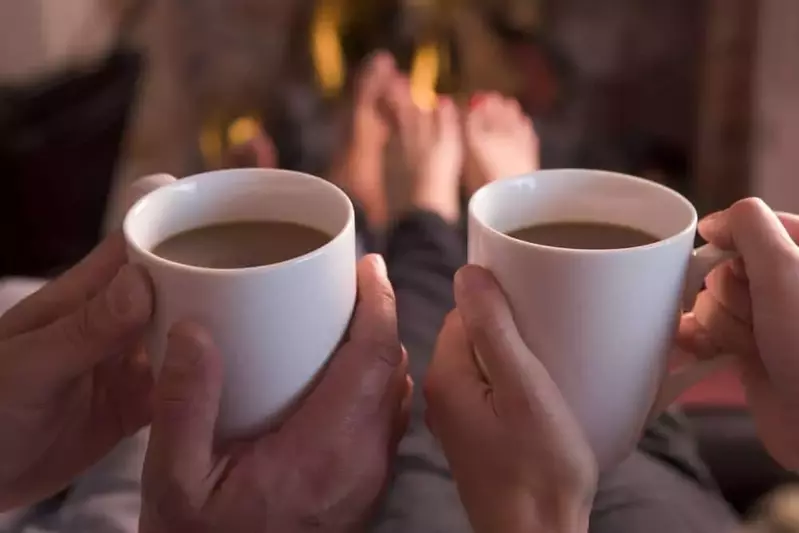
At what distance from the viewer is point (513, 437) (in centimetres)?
53

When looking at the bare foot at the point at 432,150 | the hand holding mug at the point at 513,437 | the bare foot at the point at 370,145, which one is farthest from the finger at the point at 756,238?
the bare foot at the point at 370,145

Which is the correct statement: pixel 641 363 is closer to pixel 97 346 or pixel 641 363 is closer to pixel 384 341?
pixel 384 341

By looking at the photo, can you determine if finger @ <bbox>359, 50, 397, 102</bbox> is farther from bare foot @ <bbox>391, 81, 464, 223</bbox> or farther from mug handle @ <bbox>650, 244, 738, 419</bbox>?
mug handle @ <bbox>650, 244, 738, 419</bbox>

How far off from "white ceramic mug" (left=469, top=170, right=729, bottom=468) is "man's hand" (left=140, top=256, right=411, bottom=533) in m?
0.08

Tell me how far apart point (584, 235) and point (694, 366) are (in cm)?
11

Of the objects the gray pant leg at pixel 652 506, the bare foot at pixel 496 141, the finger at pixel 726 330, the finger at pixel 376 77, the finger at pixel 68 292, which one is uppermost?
the finger at pixel 68 292

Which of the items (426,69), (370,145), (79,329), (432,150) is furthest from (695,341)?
(426,69)

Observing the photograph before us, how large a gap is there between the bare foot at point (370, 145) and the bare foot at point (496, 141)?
13 cm

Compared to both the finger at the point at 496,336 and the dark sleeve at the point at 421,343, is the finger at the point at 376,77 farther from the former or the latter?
the finger at the point at 496,336

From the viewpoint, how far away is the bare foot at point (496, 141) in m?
1.30

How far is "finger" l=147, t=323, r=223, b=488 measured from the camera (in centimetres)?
49

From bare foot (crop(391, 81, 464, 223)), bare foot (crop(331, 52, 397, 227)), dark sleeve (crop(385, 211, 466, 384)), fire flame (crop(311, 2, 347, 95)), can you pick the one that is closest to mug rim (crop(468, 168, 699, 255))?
dark sleeve (crop(385, 211, 466, 384))

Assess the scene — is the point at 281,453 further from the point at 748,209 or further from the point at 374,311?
the point at 748,209

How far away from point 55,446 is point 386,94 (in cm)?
89
